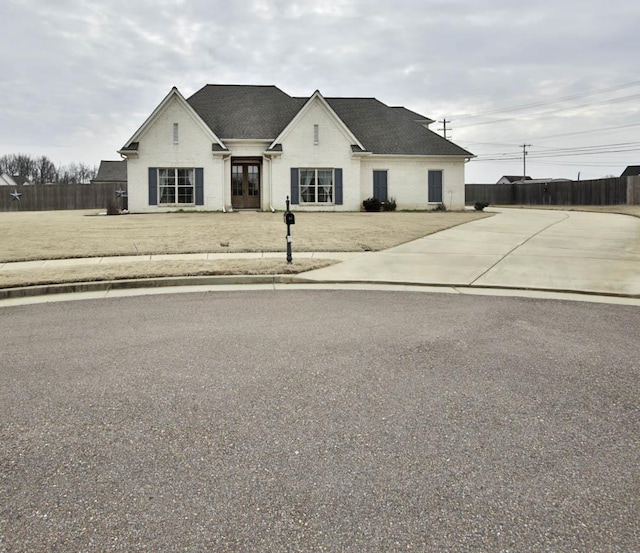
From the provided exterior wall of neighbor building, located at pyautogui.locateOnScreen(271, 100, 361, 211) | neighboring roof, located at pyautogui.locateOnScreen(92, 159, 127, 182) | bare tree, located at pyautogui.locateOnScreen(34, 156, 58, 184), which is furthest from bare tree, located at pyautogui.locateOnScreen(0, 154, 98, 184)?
exterior wall of neighbor building, located at pyautogui.locateOnScreen(271, 100, 361, 211)

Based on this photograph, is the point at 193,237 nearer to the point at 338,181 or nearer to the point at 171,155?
the point at 171,155

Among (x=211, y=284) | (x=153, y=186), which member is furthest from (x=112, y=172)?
(x=211, y=284)

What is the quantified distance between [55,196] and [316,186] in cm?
2321

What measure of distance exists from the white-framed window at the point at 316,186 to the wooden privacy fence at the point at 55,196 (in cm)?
1801

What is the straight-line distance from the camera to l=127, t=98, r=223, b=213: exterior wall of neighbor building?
1085 inches

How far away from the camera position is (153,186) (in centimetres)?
2797

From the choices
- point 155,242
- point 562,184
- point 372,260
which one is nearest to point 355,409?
point 372,260

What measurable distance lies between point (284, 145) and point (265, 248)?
16.3 m

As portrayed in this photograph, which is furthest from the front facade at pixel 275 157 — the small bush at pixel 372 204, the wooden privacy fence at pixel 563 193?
the wooden privacy fence at pixel 563 193

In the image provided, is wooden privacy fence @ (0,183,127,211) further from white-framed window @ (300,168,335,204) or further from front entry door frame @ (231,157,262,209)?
white-framed window @ (300,168,335,204)

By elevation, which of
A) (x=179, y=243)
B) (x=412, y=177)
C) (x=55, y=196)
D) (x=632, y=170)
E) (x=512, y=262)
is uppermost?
(x=632, y=170)

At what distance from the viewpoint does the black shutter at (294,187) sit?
95.0ft

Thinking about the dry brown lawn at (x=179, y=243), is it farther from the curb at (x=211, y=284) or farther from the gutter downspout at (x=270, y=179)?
the gutter downspout at (x=270, y=179)

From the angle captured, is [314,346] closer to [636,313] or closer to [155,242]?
[636,313]
